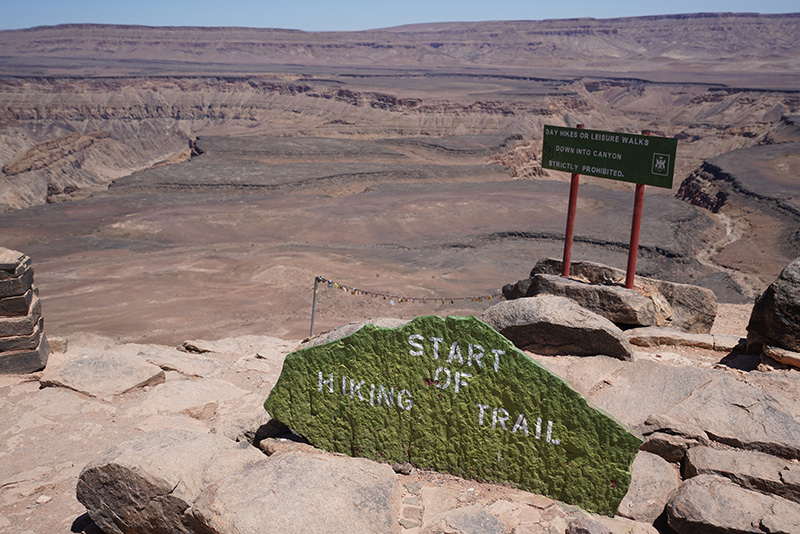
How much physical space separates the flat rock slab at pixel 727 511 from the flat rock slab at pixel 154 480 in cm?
321

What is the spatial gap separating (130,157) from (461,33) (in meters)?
142

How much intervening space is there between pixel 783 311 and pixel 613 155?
4.23 m

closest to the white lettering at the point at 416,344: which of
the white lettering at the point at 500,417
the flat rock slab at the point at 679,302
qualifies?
the white lettering at the point at 500,417

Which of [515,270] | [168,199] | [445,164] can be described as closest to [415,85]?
[445,164]

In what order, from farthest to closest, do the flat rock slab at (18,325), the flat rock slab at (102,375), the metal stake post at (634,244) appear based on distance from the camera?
the metal stake post at (634,244), the flat rock slab at (18,325), the flat rock slab at (102,375)

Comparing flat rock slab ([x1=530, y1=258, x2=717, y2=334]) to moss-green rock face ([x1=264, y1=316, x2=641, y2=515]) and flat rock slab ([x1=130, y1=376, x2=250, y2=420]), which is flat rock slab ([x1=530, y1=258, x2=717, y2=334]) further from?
flat rock slab ([x1=130, y1=376, x2=250, y2=420])

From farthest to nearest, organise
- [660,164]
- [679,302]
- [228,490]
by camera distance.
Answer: [679,302] → [660,164] → [228,490]

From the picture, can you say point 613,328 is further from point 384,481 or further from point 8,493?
point 8,493

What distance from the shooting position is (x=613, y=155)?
36.0 ft

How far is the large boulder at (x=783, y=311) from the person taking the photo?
7547mm

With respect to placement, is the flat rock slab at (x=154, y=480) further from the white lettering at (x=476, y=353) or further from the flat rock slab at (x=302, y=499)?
the white lettering at (x=476, y=353)

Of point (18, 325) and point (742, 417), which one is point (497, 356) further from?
point (18, 325)

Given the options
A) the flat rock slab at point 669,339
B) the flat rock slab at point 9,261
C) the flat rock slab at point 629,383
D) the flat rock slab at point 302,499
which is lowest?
the flat rock slab at point 669,339

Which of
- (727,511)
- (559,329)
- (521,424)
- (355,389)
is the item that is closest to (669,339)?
(559,329)
